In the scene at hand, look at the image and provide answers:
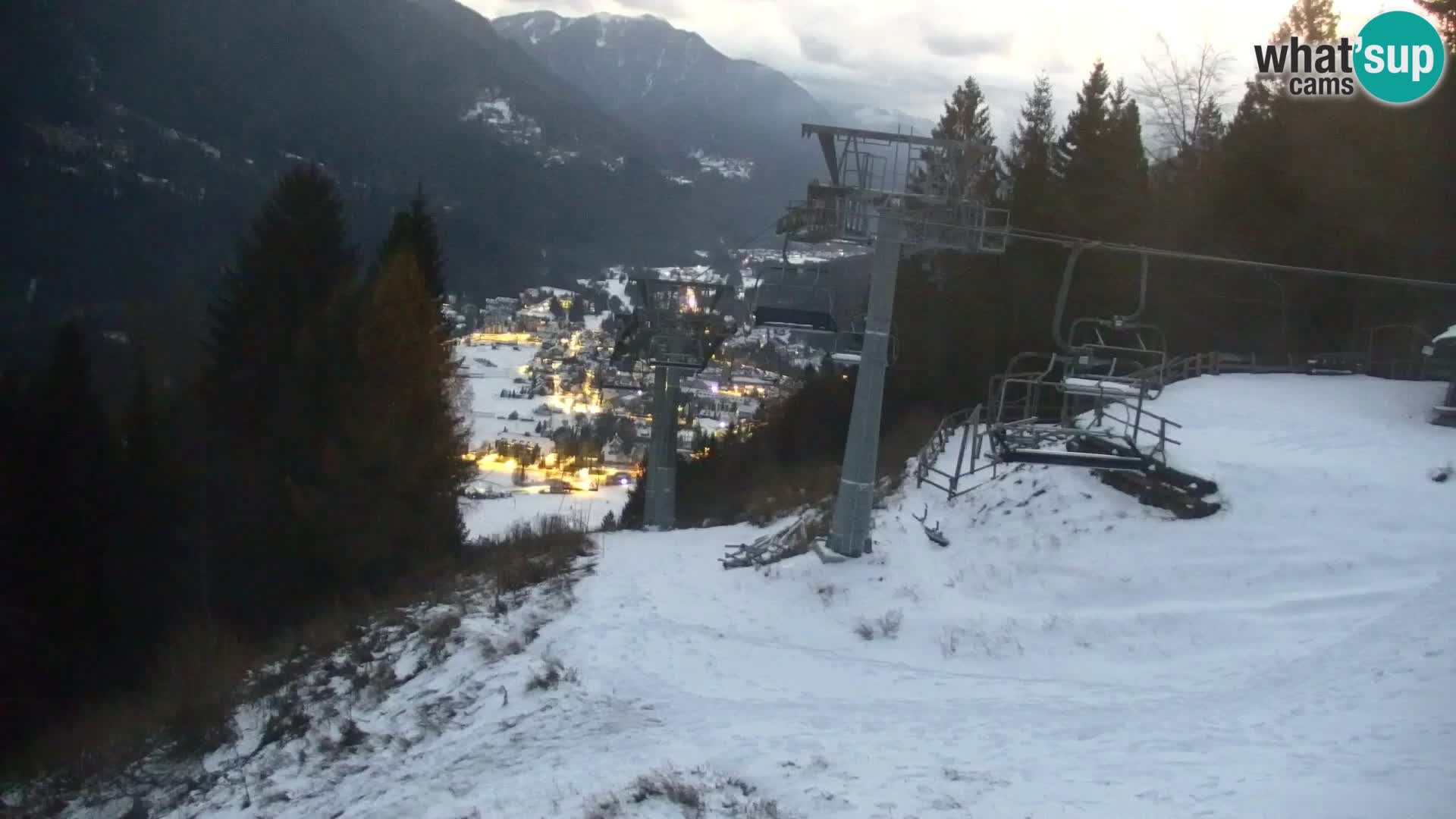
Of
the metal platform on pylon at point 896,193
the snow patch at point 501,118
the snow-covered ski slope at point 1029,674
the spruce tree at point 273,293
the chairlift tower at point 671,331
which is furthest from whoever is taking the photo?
the snow patch at point 501,118

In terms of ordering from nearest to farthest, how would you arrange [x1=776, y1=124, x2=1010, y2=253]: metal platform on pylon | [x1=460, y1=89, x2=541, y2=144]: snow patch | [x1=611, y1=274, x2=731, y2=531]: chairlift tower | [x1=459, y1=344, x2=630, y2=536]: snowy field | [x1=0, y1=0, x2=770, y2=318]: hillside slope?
[x1=776, y1=124, x2=1010, y2=253]: metal platform on pylon < [x1=611, y1=274, x2=731, y2=531]: chairlift tower < [x1=459, y1=344, x2=630, y2=536]: snowy field < [x1=0, y1=0, x2=770, y2=318]: hillside slope < [x1=460, y1=89, x2=541, y2=144]: snow patch

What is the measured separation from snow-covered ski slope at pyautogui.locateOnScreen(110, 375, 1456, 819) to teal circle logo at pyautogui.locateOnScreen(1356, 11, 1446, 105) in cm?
938

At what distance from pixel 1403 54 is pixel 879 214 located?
15541 millimetres

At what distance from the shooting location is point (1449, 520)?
1111 cm

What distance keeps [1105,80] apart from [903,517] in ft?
82.4

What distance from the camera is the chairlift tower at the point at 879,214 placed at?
13.5 m

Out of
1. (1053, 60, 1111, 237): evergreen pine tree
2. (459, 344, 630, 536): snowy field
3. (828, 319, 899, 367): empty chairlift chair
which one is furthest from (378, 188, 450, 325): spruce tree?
(1053, 60, 1111, 237): evergreen pine tree

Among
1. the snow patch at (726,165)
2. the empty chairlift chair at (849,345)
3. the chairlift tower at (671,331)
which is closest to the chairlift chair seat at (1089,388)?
the empty chairlift chair at (849,345)

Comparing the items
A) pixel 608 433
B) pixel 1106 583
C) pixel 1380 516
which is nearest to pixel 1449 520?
pixel 1380 516

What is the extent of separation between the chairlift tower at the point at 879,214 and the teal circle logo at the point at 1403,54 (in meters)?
12.5

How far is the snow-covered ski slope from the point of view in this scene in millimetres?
7273

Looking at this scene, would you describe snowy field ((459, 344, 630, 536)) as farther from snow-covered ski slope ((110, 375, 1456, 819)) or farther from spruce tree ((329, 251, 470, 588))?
snow-covered ski slope ((110, 375, 1456, 819))

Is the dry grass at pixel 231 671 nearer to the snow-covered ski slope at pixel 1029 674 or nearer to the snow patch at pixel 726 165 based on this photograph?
the snow-covered ski slope at pixel 1029 674

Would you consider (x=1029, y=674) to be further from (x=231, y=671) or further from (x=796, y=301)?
(x=231, y=671)
